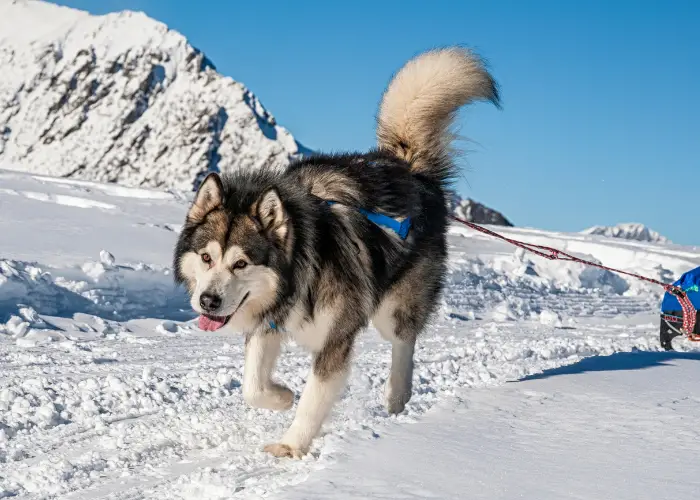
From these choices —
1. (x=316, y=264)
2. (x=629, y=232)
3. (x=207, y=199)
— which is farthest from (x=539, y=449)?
(x=629, y=232)

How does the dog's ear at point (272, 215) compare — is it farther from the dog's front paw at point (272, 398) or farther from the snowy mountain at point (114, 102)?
the snowy mountain at point (114, 102)

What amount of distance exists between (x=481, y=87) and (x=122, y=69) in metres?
139

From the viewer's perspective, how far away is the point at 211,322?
378 cm

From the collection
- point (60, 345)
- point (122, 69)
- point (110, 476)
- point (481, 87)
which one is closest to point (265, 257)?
point (110, 476)

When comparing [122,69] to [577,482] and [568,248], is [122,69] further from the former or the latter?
[577,482]

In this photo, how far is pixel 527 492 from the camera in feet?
9.18

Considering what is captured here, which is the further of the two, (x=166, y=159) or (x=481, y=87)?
(x=166, y=159)

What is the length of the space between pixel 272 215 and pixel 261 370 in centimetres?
92

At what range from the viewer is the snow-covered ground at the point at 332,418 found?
3.07 meters

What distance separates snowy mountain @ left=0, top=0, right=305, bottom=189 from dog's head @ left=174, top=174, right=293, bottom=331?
12284cm

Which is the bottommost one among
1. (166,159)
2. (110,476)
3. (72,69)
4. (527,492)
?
(110,476)

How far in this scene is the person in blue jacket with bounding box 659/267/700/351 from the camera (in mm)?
7536

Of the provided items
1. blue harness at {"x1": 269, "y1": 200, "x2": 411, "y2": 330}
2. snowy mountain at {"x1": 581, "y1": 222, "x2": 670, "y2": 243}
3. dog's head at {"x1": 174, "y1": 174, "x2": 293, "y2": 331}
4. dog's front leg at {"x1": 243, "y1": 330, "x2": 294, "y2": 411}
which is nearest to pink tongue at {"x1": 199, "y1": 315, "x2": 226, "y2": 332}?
dog's head at {"x1": 174, "y1": 174, "x2": 293, "y2": 331}

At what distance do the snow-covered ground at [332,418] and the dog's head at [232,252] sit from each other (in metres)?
0.68
